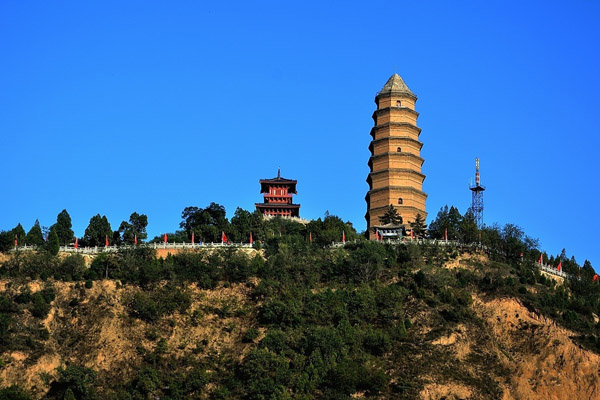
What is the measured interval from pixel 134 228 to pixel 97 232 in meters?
3.23

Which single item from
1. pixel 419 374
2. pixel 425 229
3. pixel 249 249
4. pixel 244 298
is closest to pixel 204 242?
pixel 249 249

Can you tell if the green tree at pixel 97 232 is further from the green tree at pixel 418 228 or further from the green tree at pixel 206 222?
the green tree at pixel 418 228

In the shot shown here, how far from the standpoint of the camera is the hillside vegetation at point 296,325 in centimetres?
8144

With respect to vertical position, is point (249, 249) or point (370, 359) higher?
point (249, 249)

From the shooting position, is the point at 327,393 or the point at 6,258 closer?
the point at 327,393

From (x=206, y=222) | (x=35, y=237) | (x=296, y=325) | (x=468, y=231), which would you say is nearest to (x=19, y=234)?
(x=35, y=237)

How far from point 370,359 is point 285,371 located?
6208 millimetres

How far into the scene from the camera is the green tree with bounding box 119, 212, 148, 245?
102m

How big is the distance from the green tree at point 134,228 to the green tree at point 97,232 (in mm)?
1201

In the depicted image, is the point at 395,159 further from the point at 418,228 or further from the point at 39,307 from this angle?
the point at 39,307

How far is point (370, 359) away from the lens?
8344 cm

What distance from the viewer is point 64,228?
102812 millimetres

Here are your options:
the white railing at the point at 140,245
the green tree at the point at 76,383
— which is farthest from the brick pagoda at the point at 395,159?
the green tree at the point at 76,383

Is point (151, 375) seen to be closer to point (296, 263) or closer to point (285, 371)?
point (285, 371)
